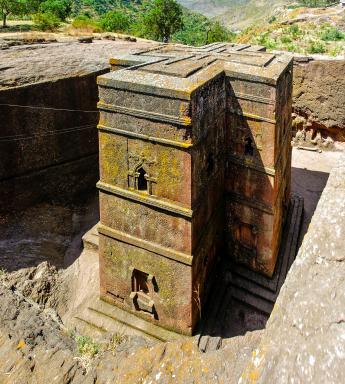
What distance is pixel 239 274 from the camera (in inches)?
357

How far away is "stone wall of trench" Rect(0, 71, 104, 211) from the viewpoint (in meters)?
10.0

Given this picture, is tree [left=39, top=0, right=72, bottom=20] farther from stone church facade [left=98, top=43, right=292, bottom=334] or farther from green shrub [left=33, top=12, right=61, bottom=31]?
stone church facade [left=98, top=43, right=292, bottom=334]

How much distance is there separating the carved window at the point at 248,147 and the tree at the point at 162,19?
71.7 feet

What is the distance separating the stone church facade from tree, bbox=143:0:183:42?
20.1 meters

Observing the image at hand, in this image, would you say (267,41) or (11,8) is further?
(11,8)

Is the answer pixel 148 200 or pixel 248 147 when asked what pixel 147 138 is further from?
pixel 248 147

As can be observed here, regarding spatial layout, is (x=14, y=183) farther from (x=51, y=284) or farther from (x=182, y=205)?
(x=182, y=205)

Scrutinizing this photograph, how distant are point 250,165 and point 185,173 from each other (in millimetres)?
2094

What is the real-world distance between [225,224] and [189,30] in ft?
158

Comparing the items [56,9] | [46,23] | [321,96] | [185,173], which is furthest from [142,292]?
[56,9]

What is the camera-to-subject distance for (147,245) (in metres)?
7.47

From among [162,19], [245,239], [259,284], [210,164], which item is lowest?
[259,284]

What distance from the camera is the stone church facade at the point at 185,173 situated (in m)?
6.62

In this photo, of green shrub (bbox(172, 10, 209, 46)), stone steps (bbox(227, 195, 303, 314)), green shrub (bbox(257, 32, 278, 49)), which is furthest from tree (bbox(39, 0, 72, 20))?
stone steps (bbox(227, 195, 303, 314))
